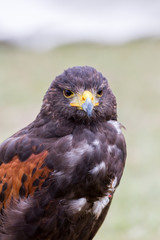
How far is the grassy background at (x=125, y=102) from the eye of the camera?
7815 mm

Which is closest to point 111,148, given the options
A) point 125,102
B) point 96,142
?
point 96,142

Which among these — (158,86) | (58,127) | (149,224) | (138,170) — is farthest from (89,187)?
(158,86)

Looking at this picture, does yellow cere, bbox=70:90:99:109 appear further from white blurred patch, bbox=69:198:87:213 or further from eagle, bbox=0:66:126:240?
white blurred patch, bbox=69:198:87:213

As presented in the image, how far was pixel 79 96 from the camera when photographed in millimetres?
4688

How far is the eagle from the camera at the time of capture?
4.68 metres

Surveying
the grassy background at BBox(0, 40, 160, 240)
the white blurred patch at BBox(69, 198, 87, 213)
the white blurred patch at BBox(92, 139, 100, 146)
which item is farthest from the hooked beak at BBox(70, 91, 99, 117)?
the grassy background at BBox(0, 40, 160, 240)

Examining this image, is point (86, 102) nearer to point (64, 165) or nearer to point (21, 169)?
point (64, 165)

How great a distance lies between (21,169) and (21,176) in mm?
55

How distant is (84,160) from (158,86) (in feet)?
34.4

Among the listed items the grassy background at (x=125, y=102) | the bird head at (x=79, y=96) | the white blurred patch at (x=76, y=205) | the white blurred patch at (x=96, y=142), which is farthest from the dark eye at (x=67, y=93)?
the grassy background at (x=125, y=102)

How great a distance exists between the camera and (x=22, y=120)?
40.0 feet

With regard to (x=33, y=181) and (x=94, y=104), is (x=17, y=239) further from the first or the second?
(x=94, y=104)

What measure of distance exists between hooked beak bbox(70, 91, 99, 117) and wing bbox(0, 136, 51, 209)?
440mm

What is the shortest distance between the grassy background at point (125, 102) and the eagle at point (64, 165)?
2.50 m
